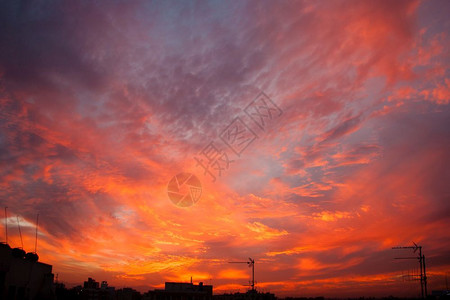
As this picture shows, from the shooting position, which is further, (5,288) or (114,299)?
(114,299)

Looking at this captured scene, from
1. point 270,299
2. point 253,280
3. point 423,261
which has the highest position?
point 423,261

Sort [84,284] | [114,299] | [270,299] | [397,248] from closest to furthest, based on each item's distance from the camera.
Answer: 1. [397,248]
2. [114,299]
3. [84,284]
4. [270,299]

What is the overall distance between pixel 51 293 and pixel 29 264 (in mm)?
8002

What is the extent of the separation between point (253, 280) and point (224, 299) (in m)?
35.5

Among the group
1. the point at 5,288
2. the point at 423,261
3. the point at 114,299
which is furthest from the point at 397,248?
the point at 114,299

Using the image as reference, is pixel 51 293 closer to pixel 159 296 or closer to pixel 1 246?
pixel 1 246

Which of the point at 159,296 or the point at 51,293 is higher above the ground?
the point at 51,293

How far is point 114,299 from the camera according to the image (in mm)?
137125

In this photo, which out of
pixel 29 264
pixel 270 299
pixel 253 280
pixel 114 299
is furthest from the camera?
pixel 270 299

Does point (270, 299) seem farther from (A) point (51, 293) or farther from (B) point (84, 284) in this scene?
(A) point (51, 293)

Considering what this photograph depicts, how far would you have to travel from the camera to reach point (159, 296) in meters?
120

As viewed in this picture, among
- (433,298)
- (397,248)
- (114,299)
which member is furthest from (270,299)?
(397,248)

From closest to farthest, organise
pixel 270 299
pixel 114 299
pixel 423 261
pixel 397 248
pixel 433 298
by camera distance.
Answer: pixel 423 261
pixel 397 248
pixel 433 298
pixel 114 299
pixel 270 299

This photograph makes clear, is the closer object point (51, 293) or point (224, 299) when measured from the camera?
point (51, 293)
